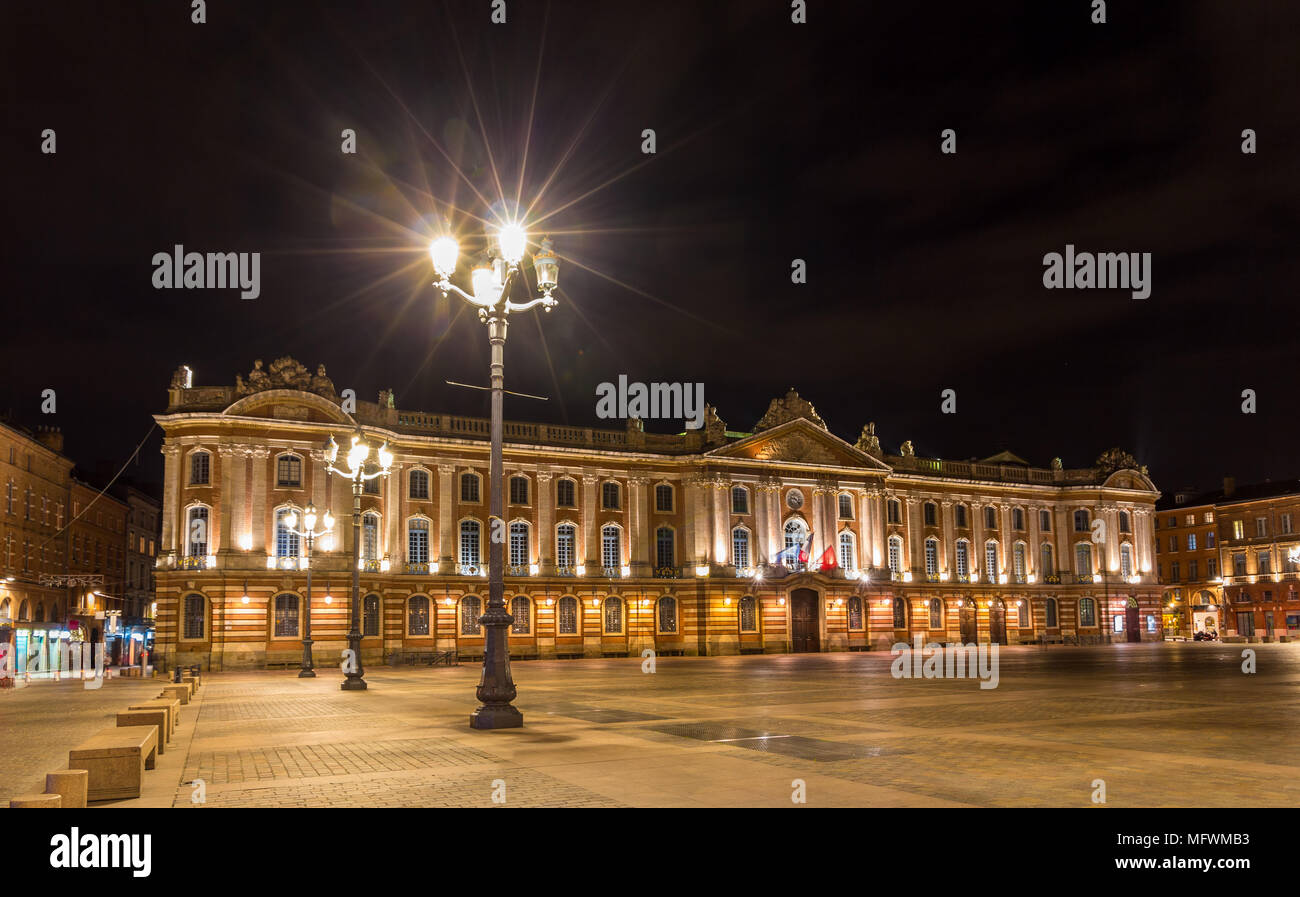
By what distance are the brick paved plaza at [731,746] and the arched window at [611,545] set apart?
34846mm

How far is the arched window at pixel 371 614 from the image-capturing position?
56750mm

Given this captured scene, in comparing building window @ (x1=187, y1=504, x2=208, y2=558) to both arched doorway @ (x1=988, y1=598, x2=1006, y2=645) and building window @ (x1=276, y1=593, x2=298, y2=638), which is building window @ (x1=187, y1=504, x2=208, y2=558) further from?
arched doorway @ (x1=988, y1=598, x2=1006, y2=645)

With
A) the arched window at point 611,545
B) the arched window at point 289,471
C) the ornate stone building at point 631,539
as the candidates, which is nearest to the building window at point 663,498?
the ornate stone building at point 631,539

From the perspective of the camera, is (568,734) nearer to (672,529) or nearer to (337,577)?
(337,577)

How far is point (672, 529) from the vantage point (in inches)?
2653

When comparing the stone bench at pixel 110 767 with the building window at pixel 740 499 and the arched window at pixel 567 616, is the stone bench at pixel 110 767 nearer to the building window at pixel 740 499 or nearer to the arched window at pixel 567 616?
the arched window at pixel 567 616

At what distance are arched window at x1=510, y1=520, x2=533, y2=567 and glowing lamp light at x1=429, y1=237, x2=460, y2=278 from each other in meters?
44.1

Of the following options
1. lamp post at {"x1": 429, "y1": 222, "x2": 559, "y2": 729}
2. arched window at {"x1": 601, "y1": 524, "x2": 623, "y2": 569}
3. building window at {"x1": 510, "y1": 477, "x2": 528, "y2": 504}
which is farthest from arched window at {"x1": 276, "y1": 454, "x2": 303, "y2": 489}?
lamp post at {"x1": 429, "y1": 222, "x2": 559, "y2": 729}

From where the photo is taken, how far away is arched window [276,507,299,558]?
179ft

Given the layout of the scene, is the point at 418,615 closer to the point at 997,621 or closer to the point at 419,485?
the point at 419,485

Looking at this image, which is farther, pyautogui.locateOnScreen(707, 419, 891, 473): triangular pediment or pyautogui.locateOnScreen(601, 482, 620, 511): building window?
pyautogui.locateOnScreen(707, 419, 891, 473): triangular pediment

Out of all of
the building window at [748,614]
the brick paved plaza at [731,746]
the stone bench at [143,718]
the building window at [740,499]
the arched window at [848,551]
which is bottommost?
the building window at [748,614]
